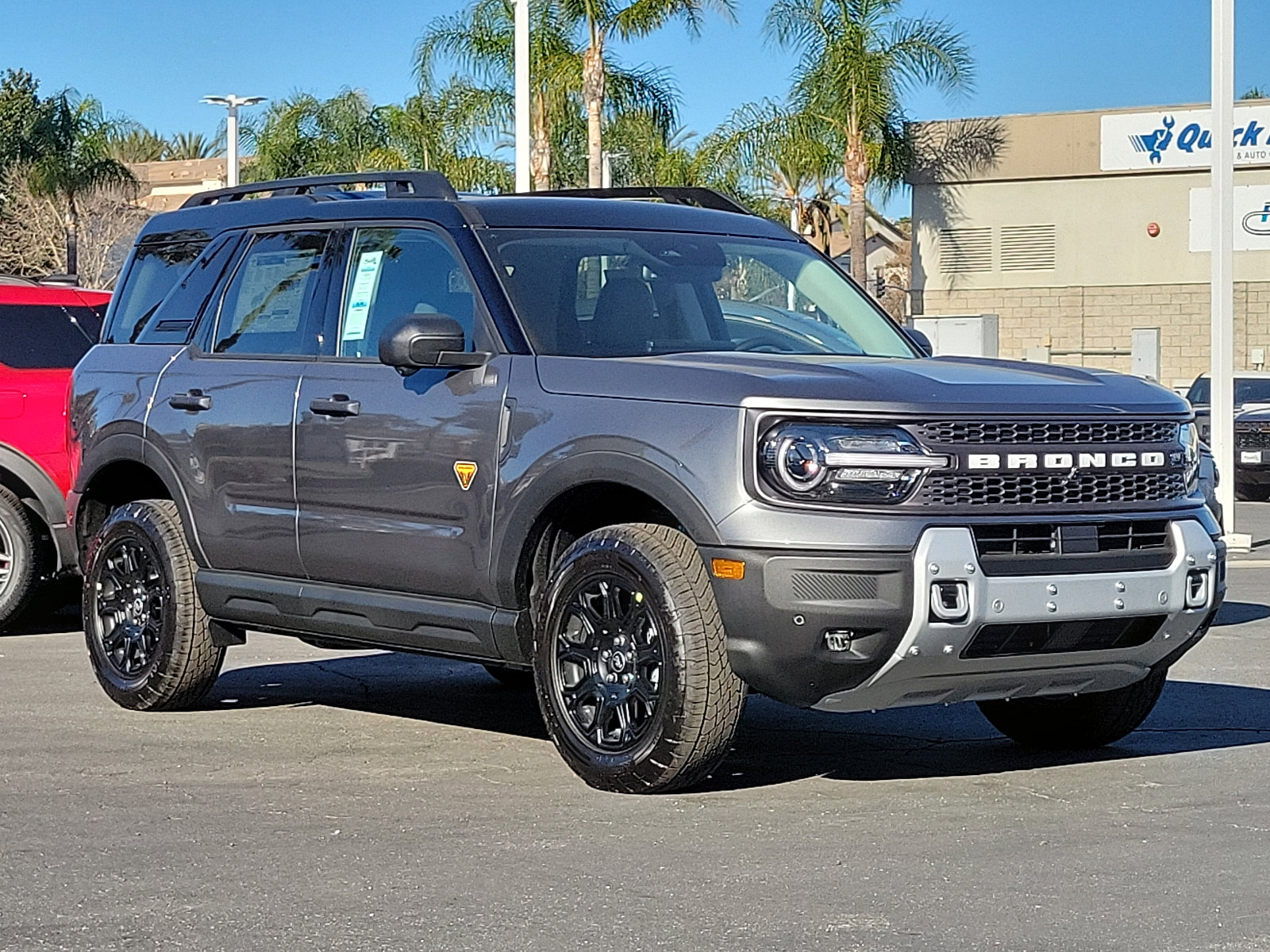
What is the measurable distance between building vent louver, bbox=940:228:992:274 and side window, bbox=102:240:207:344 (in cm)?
3958

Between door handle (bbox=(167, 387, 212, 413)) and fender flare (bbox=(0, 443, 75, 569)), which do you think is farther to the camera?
fender flare (bbox=(0, 443, 75, 569))

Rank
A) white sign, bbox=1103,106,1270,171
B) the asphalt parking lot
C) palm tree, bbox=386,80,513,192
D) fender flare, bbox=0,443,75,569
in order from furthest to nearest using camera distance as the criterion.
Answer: white sign, bbox=1103,106,1270,171 < palm tree, bbox=386,80,513,192 < fender flare, bbox=0,443,75,569 < the asphalt parking lot

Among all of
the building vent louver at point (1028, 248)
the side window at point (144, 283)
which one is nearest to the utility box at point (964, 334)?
the building vent louver at point (1028, 248)

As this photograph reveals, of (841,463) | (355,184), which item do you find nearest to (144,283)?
(355,184)

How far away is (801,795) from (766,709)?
73.7 inches

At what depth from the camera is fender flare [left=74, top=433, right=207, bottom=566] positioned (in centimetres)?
807

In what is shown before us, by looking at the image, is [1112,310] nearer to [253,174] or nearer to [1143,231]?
[1143,231]

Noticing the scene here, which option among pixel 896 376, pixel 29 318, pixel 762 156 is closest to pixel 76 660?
pixel 29 318

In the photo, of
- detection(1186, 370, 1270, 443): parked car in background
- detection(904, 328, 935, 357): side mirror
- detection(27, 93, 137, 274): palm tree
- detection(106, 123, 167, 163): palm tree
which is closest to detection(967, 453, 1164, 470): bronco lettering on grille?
detection(904, 328, 935, 357): side mirror

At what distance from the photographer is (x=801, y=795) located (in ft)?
21.4

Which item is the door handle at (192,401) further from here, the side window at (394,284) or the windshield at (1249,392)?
the windshield at (1249,392)

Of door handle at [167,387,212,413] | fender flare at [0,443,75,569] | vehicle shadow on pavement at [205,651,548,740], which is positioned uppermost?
door handle at [167,387,212,413]

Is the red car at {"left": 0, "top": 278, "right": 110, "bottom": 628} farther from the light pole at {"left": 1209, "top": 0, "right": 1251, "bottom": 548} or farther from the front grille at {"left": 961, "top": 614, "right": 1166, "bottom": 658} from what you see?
the light pole at {"left": 1209, "top": 0, "right": 1251, "bottom": 548}

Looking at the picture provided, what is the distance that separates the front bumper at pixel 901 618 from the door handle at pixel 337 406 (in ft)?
5.54
